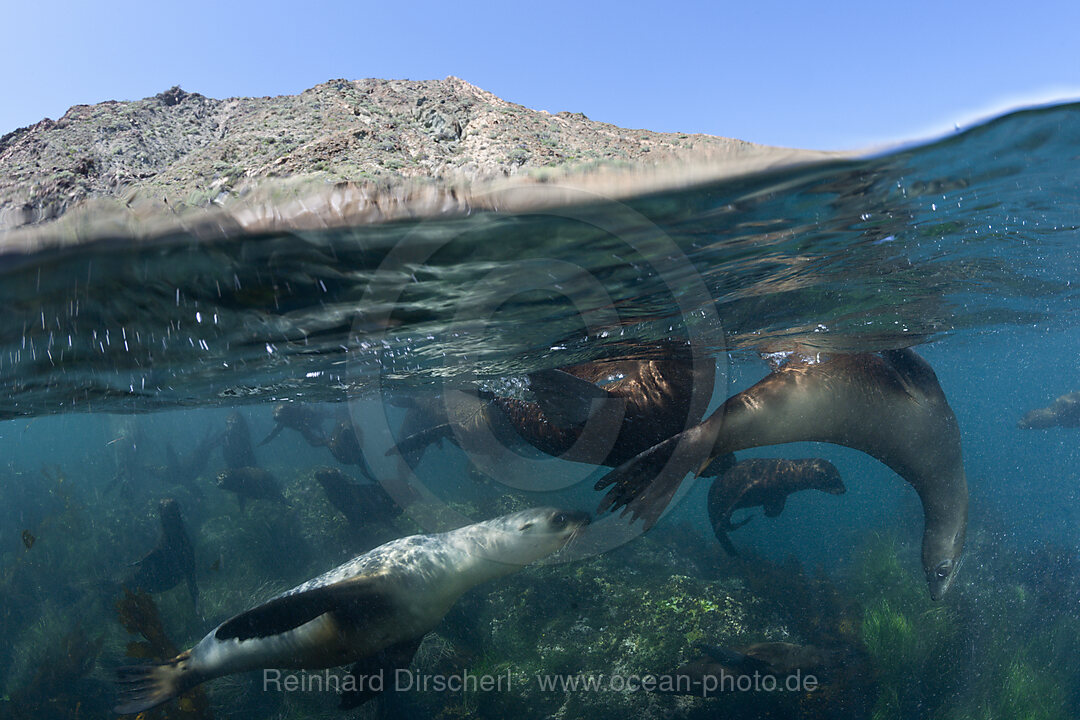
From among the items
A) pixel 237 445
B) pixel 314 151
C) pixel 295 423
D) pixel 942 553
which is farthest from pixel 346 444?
pixel 942 553

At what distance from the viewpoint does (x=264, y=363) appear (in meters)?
9.24

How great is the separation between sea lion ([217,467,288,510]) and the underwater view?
95 millimetres

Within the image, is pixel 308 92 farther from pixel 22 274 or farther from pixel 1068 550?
pixel 1068 550

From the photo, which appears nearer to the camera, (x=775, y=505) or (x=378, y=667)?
(x=378, y=667)

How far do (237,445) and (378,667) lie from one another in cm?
1583

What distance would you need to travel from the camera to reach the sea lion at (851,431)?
4.11 m

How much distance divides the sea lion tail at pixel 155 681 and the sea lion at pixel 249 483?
9.88 meters

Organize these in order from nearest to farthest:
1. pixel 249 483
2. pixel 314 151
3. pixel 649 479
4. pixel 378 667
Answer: pixel 314 151 → pixel 649 479 → pixel 378 667 → pixel 249 483

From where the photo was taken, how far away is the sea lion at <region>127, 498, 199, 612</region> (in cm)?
1116

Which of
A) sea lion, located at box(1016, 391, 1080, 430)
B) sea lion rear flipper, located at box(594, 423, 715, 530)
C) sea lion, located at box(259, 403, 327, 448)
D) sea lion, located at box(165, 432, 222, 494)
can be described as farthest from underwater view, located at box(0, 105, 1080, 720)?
sea lion, located at box(165, 432, 222, 494)

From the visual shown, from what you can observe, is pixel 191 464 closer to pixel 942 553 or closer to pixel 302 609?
pixel 302 609

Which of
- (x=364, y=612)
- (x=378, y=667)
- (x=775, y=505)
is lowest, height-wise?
(x=775, y=505)

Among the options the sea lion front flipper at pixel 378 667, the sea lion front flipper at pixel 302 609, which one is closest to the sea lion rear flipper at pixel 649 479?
the sea lion front flipper at pixel 302 609

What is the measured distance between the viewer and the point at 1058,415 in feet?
55.4
